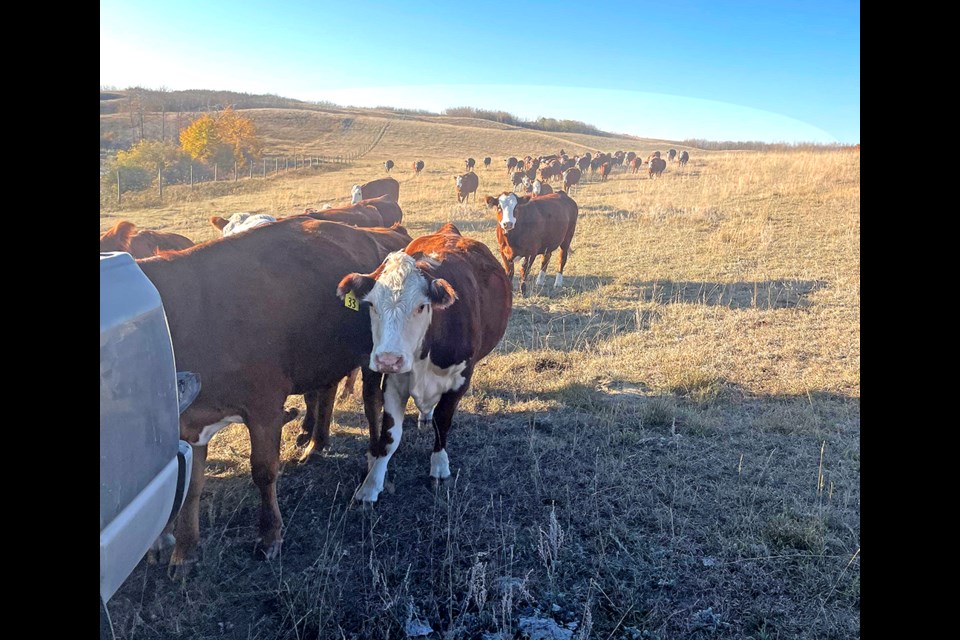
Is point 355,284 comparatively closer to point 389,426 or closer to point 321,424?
point 389,426

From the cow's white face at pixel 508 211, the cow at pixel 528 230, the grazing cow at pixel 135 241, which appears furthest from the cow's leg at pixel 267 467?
the cow's white face at pixel 508 211

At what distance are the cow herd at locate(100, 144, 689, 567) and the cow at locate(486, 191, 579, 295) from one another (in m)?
5.81

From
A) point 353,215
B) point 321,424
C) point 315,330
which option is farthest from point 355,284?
point 353,215

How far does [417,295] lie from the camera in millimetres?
4004

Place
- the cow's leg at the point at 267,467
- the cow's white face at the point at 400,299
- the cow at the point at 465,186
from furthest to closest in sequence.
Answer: the cow at the point at 465,186 < the cow's white face at the point at 400,299 < the cow's leg at the point at 267,467

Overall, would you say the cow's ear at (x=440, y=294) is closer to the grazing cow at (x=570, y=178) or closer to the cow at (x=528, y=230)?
the cow at (x=528, y=230)

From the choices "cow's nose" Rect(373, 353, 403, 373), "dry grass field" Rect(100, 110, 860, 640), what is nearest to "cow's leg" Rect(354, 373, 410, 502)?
"dry grass field" Rect(100, 110, 860, 640)

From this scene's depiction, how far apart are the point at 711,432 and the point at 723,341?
2656 mm

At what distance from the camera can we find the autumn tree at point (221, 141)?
130 ft

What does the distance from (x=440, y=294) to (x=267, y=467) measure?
1.53 metres

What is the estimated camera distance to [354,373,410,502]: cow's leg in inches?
171

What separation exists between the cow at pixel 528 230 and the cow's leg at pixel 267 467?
7.68m
